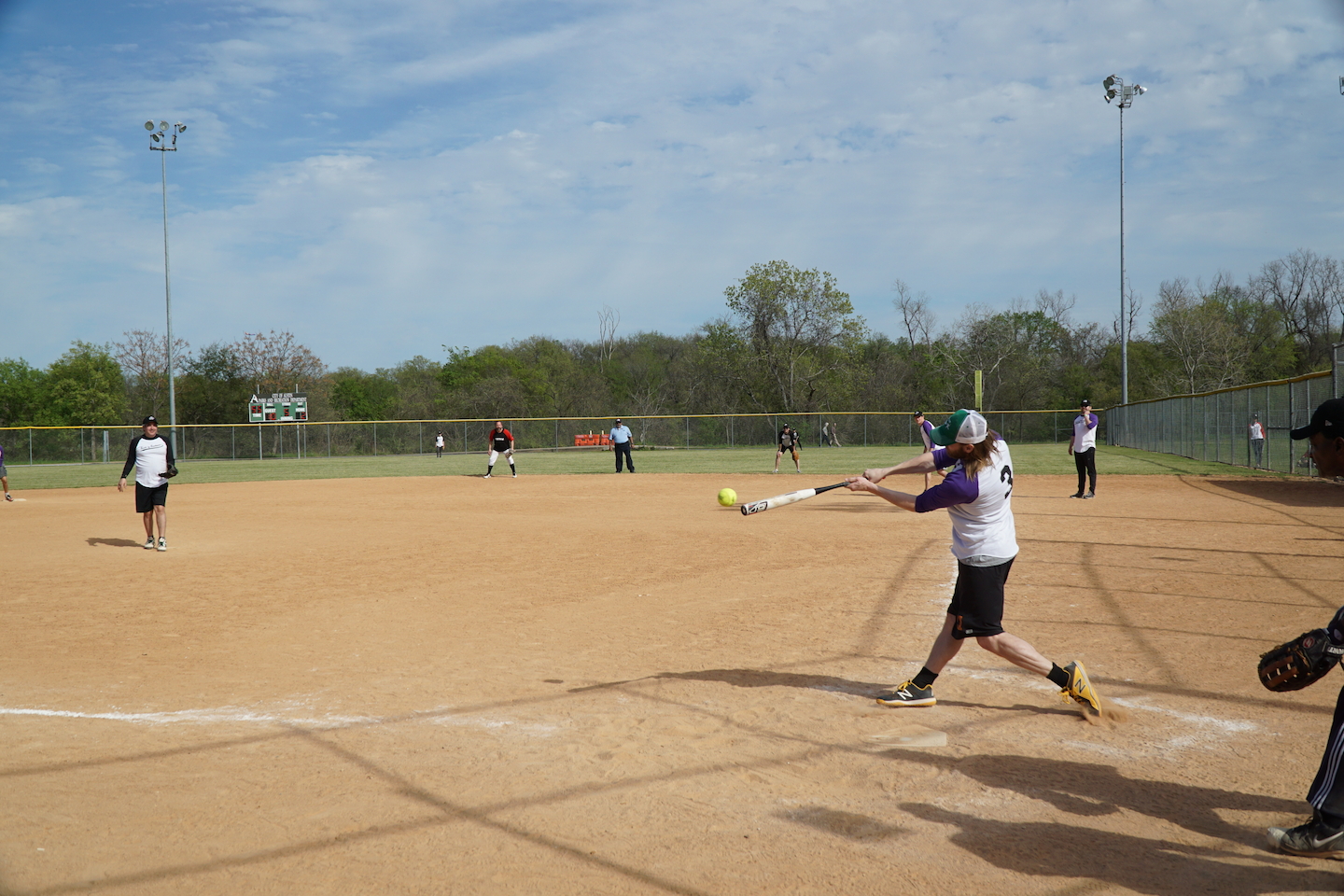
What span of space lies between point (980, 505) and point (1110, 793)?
5.52ft

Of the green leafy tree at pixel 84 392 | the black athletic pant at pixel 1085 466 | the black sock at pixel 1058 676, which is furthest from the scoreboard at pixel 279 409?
the black sock at pixel 1058 676

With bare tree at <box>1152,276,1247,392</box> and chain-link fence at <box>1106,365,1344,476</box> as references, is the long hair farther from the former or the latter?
bare tree at <box>1152,276,1247,392</box>

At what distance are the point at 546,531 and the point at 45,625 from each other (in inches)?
306

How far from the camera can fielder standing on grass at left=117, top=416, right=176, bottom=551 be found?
13047mm

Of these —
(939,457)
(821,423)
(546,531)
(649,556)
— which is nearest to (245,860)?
(939,457)

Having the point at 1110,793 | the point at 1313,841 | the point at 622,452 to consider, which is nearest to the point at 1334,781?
the point at 1313,841

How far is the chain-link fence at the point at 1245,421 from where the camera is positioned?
21.3 m

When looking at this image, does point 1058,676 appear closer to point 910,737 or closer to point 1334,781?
point 910,737

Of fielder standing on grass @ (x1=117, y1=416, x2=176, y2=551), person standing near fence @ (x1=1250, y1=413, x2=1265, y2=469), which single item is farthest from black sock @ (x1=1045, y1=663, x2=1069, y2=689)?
person standing near fence @ (x1=1250, y1=413, x2=1265, y2=469)

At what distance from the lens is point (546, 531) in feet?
49.8

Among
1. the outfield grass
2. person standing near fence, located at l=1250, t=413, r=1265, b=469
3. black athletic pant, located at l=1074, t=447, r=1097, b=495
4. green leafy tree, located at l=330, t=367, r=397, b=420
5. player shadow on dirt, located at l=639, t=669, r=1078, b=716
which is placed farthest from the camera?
green leafy tree, located at l=330, t=367, r=397, b=420

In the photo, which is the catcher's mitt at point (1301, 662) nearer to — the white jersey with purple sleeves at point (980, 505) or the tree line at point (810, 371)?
the white jersey with purple sleeves at point (980, 505)

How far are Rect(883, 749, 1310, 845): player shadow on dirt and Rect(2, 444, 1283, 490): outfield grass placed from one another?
22933 millimetres

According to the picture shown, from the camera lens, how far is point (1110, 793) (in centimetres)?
429
